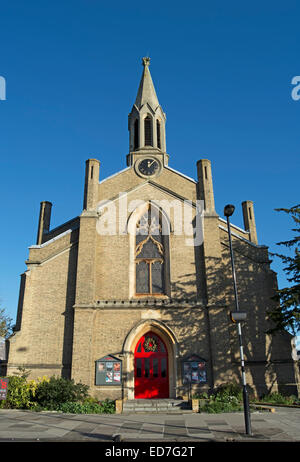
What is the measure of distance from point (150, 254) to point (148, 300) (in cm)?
303

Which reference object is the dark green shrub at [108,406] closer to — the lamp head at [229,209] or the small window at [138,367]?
the small window at [138,367]

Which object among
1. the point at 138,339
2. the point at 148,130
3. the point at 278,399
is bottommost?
the point at 278,399

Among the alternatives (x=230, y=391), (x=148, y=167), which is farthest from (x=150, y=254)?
(x=230, y=391)

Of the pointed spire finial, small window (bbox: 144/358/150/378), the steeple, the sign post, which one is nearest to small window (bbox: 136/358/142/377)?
small window (bbox: 144/358/150/378)

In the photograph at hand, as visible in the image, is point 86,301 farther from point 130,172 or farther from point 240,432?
point 240,432

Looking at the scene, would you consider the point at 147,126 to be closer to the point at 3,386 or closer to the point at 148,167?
the point at 148,167

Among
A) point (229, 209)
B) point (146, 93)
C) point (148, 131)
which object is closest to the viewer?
point (229, 209)

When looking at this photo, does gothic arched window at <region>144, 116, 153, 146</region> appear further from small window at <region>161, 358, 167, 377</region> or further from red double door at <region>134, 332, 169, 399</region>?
small window at <region>161, 358, 167, 377</region>

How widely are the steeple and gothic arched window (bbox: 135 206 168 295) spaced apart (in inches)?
213

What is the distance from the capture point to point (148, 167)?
2409 cm

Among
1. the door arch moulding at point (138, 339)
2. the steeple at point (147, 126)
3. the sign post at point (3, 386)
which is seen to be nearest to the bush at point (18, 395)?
the sign post at point (3, 386)

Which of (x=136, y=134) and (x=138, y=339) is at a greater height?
(x=136, y=134)

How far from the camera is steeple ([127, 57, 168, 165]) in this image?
85.8 feet
